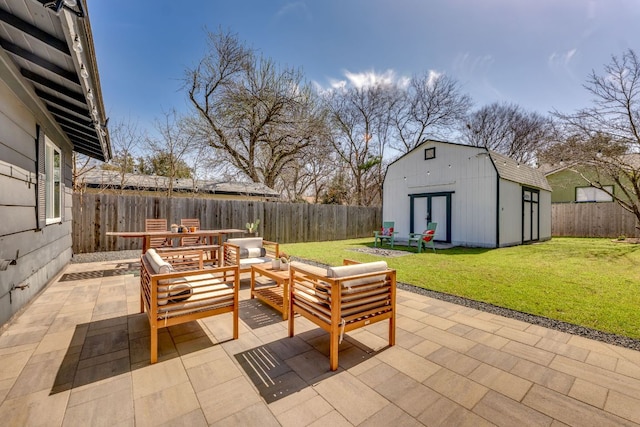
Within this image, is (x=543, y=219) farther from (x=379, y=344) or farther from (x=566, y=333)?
(x=379, y=344)

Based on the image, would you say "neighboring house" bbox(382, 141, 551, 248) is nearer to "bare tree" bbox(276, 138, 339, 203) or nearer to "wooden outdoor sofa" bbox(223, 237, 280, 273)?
"bare tree" bbox(276, 138, 339, 203)

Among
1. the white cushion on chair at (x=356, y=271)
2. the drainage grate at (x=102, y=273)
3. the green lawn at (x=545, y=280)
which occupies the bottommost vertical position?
the green lawn at (x=545, y=280)

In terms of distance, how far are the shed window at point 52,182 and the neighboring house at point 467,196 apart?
10572 millimetres

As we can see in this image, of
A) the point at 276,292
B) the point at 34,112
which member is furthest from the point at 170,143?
the point at 276,292

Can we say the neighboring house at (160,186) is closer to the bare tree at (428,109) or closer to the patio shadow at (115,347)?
the patio shadow at (115,347)

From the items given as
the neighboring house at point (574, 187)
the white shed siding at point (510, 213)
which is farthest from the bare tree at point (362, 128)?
the neighboring house at point (574, 187)

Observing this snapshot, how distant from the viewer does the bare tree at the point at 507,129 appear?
1961 centimetres

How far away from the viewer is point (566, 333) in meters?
2.84

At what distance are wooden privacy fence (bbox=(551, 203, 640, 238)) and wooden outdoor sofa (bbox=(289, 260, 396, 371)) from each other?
1632 cm

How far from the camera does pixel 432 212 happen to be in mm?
10719

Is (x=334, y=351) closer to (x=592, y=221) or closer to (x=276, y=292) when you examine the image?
(x=276, y=292)

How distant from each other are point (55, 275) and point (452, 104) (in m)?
20.6

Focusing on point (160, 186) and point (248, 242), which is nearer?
point (248, 242)

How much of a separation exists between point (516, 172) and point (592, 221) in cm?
694
